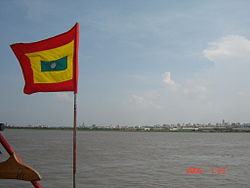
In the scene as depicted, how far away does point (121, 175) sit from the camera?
15148 mm

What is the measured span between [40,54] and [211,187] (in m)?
9.65

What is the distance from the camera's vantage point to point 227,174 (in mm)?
15984

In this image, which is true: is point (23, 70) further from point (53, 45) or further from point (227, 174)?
point (227, 174)

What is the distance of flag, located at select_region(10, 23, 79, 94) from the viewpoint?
6.30 metres

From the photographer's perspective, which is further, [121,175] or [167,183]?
[121,175]

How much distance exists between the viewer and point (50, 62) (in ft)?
21.1

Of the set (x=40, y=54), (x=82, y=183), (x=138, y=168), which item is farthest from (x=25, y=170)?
(x=138, y=168)

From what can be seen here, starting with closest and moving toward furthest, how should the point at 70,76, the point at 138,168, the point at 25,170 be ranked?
the point at 25,170, the point at 70,76, the point at 138,168

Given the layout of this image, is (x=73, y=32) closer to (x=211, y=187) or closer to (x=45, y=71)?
(x=45, y=71)

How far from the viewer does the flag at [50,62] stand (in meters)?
6.30

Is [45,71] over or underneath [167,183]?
over

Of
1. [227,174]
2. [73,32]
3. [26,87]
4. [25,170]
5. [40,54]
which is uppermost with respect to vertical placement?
[73,32]

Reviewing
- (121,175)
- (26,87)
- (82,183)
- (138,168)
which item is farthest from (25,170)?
(138,168)

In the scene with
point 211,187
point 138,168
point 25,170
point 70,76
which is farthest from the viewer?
point 138,168
